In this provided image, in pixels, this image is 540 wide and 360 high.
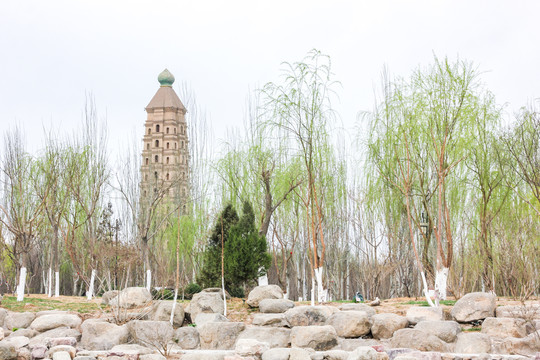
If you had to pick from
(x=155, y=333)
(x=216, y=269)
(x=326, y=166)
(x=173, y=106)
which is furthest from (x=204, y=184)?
(x=173, y=106)

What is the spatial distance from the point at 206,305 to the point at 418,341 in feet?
14.8

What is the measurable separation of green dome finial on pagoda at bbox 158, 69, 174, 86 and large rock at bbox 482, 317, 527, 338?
46599mm

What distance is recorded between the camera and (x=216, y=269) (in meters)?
14.5

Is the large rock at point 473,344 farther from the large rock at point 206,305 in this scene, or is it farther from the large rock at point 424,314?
the large rock at point 206,305

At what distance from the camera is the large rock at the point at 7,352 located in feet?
30.6

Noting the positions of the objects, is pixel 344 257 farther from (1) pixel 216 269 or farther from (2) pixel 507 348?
(2) pixel 507 348

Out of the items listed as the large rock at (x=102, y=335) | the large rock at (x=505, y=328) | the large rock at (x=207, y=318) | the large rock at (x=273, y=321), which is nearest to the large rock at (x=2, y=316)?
the large rock at (x=102, y=335)

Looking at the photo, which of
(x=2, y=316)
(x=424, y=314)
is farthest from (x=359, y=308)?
(x=2, y=316)

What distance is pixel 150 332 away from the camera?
1065cm

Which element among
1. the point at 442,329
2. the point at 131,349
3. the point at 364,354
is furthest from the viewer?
the point at 131,349

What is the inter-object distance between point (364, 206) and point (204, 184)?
5.82m

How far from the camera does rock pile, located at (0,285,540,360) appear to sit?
30.2ft

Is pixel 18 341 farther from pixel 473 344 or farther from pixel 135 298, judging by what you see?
pixel 473 344

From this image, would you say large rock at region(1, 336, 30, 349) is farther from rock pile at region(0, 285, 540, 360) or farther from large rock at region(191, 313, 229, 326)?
large rock at region(191, 313, 229, 326)
